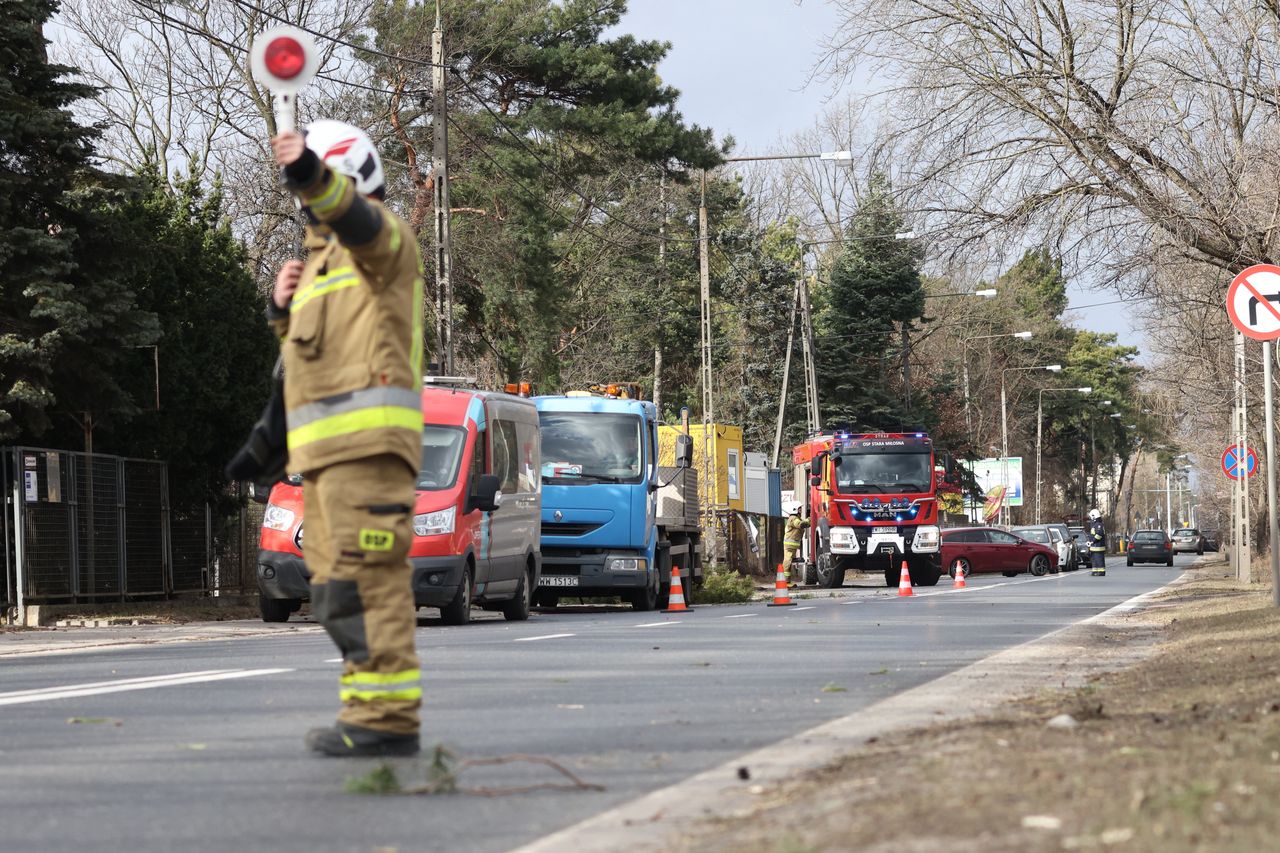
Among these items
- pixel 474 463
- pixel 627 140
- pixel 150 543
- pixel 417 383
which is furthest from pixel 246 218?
pixel 417 383

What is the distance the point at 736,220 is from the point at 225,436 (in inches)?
1784

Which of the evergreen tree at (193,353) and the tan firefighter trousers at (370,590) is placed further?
the evergreen tree at (193,353)

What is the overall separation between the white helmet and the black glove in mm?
834

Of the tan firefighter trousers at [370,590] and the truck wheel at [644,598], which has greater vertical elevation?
the tan firefighter trousers at [370,590]

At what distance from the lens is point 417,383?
673cm

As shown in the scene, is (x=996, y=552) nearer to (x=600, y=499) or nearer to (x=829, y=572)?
(x=829, y=572)

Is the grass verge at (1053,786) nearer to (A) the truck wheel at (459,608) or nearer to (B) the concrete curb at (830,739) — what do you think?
(B) the concrete curb at (830,739)

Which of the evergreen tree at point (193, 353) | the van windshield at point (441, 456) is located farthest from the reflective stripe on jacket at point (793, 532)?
the van windshield at point (441, 456)

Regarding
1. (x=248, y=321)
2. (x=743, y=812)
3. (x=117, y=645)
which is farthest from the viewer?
(x=248, y=321)

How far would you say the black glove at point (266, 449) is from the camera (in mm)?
6793

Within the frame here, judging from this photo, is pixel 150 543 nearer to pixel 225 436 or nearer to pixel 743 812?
pixel 225 436

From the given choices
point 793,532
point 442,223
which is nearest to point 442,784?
point 442,223

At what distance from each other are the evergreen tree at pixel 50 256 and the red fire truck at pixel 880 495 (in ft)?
73.3

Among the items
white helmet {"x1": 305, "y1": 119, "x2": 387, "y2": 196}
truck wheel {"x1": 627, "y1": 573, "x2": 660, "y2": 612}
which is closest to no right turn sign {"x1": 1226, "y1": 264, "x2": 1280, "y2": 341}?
truck wheel {"x1": 627, "y1": 573, "x2": 660, "y2": 612}
